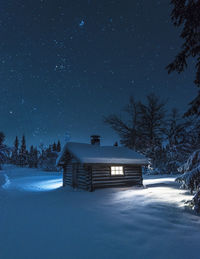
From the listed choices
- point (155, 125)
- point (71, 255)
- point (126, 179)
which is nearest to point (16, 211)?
point (71, 255)

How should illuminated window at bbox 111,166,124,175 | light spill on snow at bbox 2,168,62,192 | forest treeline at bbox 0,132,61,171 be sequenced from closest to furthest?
1. illuminated window at bbox 111,166,124,175
2. light spill on snow at bbox 2,168,62,192
3. forest treeline at bbox 0,132,61,171

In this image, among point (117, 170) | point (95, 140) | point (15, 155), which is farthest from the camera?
point (15, 155)

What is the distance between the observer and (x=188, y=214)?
22.1 feet

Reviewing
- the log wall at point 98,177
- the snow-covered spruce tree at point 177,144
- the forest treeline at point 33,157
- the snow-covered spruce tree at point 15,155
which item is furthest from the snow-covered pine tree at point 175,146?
the snow-covered spruce tree at point 15,155

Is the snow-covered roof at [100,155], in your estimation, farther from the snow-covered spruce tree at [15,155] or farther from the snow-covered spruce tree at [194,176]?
the snow-covered spruce tree at [15,155]

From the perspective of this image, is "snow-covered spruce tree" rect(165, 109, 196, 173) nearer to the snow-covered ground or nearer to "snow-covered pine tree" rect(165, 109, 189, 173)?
"snow-covered pine tree" rect(165, 109, 189, 173)

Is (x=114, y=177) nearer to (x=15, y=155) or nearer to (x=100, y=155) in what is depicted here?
(x=100, y=155)

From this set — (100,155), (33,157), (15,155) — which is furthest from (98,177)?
(15,155)

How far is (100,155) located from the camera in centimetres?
1477

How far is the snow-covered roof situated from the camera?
1373 cm

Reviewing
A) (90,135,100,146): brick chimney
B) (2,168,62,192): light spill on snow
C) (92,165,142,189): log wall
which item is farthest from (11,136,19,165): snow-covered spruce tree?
(92,165,142,189): log wall

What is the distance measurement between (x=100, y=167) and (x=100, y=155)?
3.58 feet

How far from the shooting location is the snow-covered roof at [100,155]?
13.7m

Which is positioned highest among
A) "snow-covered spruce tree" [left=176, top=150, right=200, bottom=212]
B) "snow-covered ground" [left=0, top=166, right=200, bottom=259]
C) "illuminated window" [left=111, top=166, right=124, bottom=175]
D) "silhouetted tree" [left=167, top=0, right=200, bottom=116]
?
"silhouetted tree" [left=167, top=0, right=200, bottom=116]
